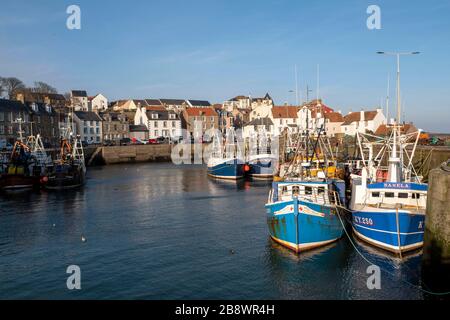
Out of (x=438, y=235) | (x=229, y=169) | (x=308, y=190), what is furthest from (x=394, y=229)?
(x=229, y=169)

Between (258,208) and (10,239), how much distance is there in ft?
66.6

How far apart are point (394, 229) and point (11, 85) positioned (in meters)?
124

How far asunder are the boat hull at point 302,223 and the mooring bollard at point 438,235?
6.04 meters

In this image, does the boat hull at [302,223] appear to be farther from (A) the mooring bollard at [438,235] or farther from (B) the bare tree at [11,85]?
(B) the bare tree at [11,85]

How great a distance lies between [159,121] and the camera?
4759 inches

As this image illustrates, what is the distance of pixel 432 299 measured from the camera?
1745 cm

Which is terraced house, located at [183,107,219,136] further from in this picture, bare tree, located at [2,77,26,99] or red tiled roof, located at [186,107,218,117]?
bare tree, located at [2,77,26,99]

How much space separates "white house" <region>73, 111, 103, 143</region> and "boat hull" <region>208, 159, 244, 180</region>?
52605 millimetres

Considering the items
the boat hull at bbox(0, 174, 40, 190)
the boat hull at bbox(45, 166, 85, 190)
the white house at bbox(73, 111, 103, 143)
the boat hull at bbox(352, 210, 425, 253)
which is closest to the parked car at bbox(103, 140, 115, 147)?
the white house at bbox(73, 111, 103, 143)

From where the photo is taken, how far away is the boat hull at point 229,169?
60.8 meters

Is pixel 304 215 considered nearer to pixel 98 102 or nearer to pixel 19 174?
pixel 19 174

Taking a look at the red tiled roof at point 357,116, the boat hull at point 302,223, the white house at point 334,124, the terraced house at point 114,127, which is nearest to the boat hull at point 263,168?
the boat hull at point 302,223

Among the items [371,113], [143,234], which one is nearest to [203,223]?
[143,234]

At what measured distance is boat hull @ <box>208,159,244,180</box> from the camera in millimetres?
60844
